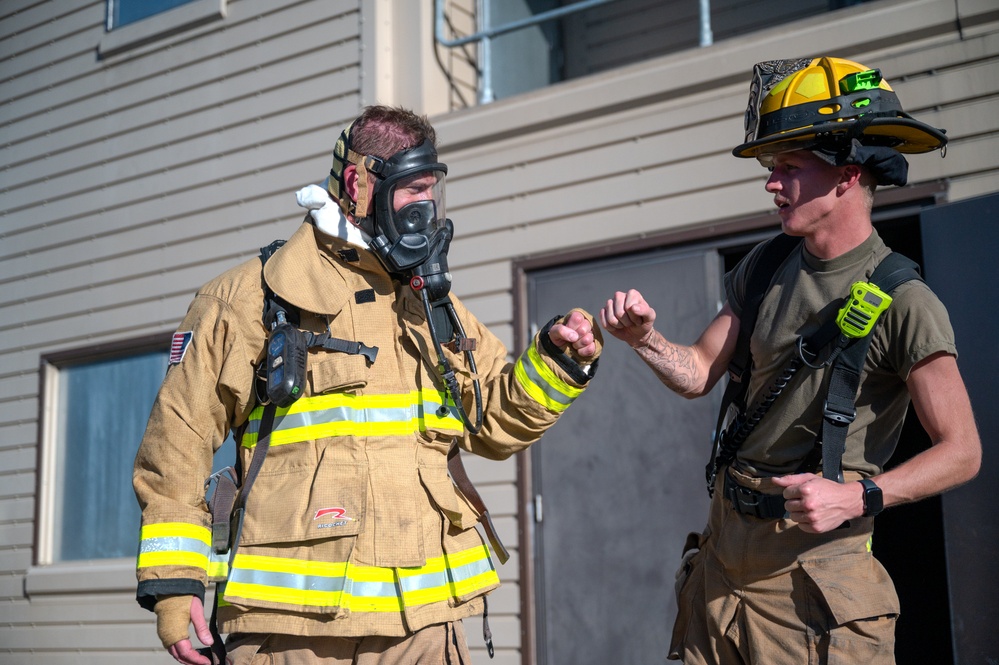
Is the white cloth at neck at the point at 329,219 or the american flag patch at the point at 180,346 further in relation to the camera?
the white cloth at neck at the point at 329,219

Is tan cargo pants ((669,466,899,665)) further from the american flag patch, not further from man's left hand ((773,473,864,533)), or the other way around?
the american flag patch

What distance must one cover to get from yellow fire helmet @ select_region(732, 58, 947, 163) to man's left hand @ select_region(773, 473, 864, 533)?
952mm

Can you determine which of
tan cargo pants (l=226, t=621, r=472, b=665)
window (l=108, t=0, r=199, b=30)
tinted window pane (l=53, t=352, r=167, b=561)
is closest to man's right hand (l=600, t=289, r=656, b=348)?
tan cargo pants (l=226, t=621, r=472, b=665)

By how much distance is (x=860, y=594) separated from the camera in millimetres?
2660

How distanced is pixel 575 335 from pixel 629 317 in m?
0.19

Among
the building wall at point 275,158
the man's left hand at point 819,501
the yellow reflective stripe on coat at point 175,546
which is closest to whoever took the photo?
the man's left hand at point 819,501

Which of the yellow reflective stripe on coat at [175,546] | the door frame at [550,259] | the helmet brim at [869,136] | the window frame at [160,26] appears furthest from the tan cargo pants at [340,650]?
the window frame at [160,26]

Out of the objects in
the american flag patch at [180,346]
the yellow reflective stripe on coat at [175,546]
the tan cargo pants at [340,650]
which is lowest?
the tan cargo pants at [340,650]

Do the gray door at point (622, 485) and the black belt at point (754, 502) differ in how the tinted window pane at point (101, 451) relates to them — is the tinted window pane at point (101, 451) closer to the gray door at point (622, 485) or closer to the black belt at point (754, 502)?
the gray door at point (622, 485)

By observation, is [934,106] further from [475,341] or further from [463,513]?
[463,513]

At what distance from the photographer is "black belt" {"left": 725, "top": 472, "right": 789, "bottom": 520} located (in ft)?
9.12

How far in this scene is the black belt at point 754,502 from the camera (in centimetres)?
278

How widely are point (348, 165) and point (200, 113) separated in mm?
5023

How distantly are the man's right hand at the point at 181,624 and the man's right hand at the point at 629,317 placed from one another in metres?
1.38
